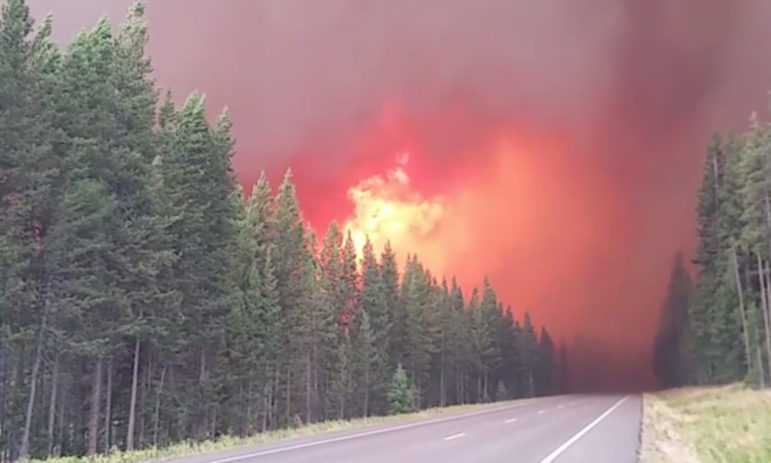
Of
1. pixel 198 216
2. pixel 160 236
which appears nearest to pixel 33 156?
pixel 160 236

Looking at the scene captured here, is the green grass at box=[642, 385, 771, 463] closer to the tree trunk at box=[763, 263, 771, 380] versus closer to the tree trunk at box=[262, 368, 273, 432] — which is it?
the tree trunk at box=[763, 263, 771, 380]

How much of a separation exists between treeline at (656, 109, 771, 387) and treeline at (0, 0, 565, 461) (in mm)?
32196

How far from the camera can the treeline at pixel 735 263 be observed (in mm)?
47406

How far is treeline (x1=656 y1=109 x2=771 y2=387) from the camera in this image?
156ft

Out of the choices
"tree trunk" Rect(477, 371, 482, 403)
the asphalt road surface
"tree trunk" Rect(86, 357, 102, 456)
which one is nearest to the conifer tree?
the asphalt road surface

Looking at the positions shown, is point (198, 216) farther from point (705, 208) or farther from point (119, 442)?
point (705, 208)

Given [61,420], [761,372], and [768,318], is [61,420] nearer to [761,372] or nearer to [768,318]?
[761,372]

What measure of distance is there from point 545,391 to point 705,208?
9394 centimetres

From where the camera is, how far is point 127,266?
24812mm

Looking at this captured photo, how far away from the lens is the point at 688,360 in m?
100

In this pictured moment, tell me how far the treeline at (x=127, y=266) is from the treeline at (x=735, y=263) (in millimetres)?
32196

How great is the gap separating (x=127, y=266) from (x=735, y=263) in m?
47.1

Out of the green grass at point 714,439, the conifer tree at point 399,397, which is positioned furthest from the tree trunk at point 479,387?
the green grass at point 714,439

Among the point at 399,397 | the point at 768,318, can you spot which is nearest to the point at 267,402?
the point at 399,397
